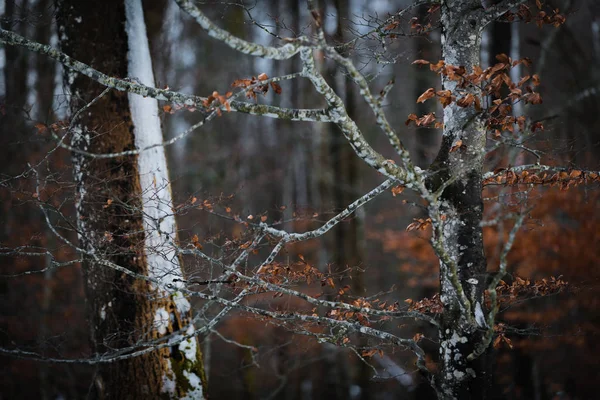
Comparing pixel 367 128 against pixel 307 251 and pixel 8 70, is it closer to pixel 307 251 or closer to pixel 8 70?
pixel 307 251

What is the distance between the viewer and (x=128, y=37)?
4809 millimetres

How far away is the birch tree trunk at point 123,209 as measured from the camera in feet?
14.5

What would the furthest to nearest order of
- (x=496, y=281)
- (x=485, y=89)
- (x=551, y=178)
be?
(x=551, y=178) < (x=485, y=89) < (x=496, y=281)

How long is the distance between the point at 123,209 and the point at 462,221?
345 cm

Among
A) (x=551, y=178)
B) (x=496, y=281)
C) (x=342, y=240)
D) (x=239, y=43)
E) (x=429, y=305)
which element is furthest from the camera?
(x=342, y=240)

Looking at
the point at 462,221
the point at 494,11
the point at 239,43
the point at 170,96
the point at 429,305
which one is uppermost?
the point at 494,11

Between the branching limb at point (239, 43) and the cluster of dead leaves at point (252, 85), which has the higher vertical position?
the branching limb at point (239, 43)

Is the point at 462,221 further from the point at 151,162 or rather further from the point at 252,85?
the point at 151,162

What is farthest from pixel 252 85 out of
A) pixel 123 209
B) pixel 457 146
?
pixel 123 209

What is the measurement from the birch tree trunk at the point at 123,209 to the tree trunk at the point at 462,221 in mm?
2772

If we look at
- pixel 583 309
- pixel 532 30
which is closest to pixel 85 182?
pixel 583 309

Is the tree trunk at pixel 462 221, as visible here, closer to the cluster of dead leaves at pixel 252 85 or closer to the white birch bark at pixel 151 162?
the cluster of dead leaves at pixel 252 85

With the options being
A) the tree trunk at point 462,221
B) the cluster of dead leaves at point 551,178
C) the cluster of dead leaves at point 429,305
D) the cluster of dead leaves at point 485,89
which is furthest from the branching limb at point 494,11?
the cluster of dead leaves at point 429,305

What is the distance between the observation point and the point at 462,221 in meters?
3.52
